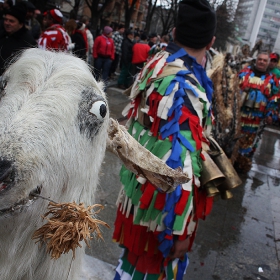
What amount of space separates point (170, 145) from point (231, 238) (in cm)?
264

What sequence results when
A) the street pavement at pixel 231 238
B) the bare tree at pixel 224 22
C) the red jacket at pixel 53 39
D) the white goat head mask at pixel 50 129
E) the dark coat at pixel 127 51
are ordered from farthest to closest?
the bare tree at pixel 224 22
the dark coat at pixel 127 51
the red jacket at pixel 53 39
the street pavement at pixel 231 238
the white goat head mask at pixel 50 129

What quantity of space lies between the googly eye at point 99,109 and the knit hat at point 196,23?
121 cm

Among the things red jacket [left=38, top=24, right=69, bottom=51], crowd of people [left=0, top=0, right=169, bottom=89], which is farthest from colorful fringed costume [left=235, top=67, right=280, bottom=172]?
red jacket [left=38, top=24, right=69, bottom=51]

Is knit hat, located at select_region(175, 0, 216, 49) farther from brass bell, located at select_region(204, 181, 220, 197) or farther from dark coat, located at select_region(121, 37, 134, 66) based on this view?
dark coat, located at select_region(121, 37, 134, 66)

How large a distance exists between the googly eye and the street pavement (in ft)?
4.72

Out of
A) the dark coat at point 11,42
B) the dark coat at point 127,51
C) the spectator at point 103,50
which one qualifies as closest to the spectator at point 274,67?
the dark coat at point 11,42

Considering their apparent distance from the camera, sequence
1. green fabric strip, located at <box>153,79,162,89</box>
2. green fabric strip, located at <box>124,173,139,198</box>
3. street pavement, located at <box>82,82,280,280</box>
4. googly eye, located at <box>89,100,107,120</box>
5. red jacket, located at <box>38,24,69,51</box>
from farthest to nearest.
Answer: red jacket, located at <box>38,24,69,51</box>
street pavement, located at <box>82,82,280,280</box>
green fabric strip, located at <box>124,173,139,198</box>
green fabric strip, located at <box>153,79,162,89</box>
googly eye, located at <box>89,100,107,120</box>

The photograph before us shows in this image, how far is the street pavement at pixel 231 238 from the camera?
339cm

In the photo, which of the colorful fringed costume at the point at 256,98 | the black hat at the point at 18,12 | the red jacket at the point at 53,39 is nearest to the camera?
the black hat at the point at 18,12

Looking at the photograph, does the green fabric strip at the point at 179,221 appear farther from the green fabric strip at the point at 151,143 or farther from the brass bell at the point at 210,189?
the green fabric strip at the point at 151,143

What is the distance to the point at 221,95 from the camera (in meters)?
4.46

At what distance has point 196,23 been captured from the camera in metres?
2.26

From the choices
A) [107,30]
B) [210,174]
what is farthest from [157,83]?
[107,30]

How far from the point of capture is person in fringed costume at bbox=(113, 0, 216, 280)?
2.07 meters
